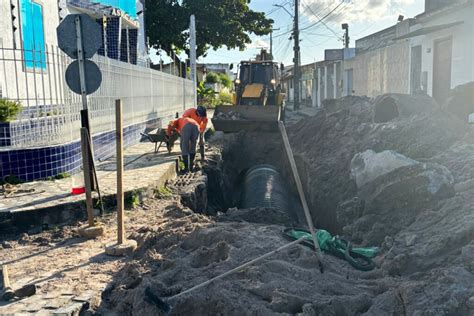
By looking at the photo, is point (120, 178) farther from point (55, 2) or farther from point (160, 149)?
point (55, 2)

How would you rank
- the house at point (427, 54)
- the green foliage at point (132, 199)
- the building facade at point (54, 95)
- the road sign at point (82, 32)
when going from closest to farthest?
the road sign at point (82, 32), the green foliage at point (132, 199), the building facade at point (54, 95), the house at point (427, 54)

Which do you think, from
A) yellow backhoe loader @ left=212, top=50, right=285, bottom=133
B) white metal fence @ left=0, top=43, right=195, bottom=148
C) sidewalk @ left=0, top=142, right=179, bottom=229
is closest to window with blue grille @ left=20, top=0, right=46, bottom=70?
white metal fence @ left=0, top=43, right=195, bottom=148

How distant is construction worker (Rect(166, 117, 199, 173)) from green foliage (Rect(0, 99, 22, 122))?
310 cm

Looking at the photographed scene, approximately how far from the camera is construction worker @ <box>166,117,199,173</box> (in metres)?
9.73

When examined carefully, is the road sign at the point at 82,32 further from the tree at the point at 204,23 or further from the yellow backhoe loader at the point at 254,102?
the tree at the point at 204,23

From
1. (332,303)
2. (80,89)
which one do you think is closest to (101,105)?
(80,89)

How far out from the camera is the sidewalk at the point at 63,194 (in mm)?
5832

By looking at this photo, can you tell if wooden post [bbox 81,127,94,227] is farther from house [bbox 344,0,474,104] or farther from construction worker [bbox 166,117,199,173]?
house [bbox 344,0,474,104]

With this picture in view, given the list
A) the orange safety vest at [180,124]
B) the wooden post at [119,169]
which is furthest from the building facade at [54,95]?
the wooden post at [119,169]

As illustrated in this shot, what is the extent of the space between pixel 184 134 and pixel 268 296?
20.3 ft

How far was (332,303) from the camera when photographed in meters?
3.71

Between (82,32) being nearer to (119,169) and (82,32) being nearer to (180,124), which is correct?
(119,169)

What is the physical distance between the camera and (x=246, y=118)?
15.0m

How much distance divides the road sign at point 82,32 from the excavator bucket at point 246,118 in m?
9.17
